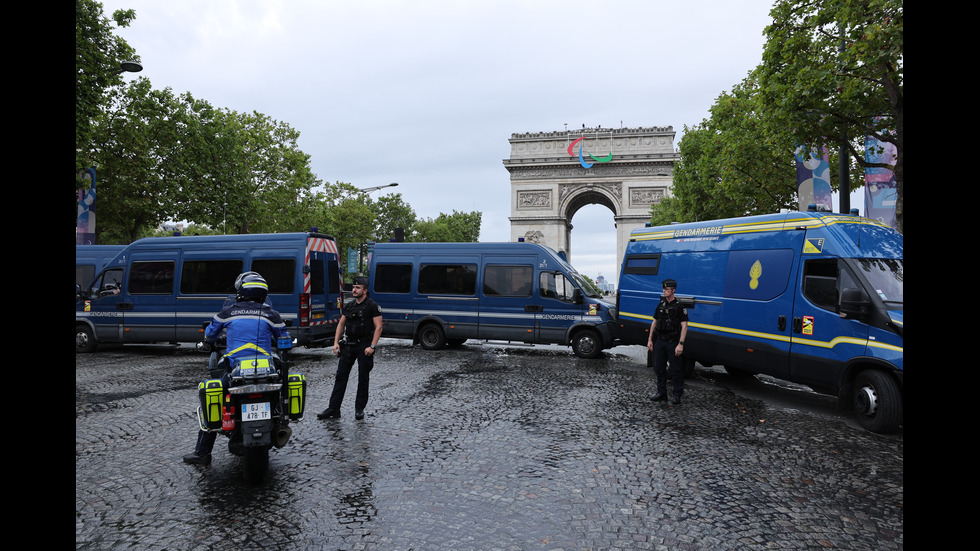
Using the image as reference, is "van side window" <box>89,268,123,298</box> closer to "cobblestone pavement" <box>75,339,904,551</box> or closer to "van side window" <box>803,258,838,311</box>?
"cobblestone pavement" <box>75,339,904,551</box>

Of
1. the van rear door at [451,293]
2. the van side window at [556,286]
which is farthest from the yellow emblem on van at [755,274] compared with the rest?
the van rear door at [451,293]

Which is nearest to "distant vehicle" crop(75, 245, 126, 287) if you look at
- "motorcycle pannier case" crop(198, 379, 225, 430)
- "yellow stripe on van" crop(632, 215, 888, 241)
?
"motorcycle pannier case" crop(198, 379, 225, 430)

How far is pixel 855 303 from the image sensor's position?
21.2 feet

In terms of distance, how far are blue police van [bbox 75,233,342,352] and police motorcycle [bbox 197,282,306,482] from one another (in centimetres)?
719

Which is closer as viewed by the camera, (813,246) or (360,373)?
(360,373)

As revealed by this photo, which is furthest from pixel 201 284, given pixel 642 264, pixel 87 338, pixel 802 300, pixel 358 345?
pixel 802 300

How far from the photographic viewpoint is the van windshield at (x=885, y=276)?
638cm

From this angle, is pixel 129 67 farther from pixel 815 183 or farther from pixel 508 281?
pixel 815 183

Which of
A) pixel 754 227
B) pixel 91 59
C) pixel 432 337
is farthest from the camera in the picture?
pixel 432 337

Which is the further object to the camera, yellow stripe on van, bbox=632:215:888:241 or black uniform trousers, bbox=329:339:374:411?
yellow stripe on van, bbox=632:215:888:241

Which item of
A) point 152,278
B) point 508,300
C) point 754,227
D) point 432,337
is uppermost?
point 754,227

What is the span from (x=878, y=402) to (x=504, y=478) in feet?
14.7

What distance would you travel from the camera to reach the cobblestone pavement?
347 centimetres
